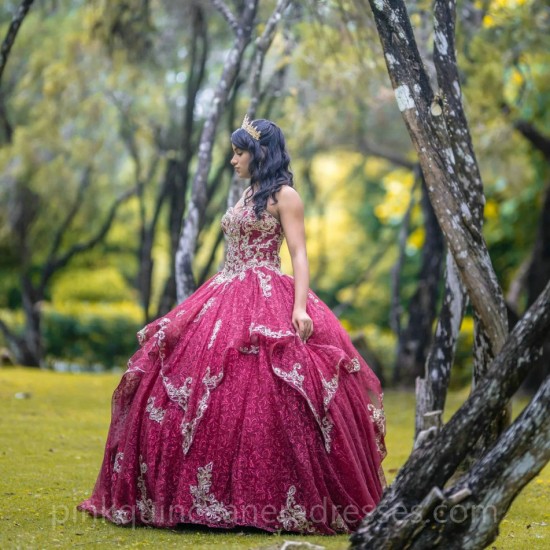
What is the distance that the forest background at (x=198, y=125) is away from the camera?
11516mm

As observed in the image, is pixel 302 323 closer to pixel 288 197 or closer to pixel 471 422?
pixel 288 197

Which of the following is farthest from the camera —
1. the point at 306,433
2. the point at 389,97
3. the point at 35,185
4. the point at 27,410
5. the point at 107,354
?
the point at 107,354

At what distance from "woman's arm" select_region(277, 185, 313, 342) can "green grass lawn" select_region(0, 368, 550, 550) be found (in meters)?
1.02

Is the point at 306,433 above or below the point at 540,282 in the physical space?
below

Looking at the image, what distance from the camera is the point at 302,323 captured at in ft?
16.8

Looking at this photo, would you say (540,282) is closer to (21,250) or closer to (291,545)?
(21,250)

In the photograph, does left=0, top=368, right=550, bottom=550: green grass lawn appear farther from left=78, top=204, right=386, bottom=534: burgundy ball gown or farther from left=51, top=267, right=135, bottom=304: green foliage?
left=51, top=267, right=135, bottom=304: green foliage

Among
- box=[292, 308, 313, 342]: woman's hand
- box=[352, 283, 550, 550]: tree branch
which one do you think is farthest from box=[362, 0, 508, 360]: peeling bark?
box=[352, 283, 550, 550]: tree branch

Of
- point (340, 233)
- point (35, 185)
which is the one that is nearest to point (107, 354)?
point (35, 185)

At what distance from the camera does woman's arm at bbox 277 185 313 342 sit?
515 cm

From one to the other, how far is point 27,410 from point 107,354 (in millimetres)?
9953

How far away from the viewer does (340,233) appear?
25.5m

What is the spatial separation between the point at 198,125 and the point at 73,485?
382 inches

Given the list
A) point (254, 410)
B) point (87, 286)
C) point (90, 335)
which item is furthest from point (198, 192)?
point (87, 286)
